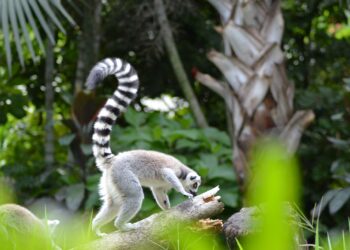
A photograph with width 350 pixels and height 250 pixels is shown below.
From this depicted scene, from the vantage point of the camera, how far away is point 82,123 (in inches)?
247

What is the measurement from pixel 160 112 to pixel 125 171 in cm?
417

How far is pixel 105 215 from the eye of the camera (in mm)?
3279

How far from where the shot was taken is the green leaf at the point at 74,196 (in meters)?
5.73

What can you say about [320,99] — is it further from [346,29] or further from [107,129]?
[107,129]

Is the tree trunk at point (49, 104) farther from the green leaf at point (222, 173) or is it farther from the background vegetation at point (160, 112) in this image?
the green leaf at point (222, 173)

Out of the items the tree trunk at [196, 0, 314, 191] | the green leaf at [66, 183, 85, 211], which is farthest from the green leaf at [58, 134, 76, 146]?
the tree trunk at [196, 0, 314, 191]

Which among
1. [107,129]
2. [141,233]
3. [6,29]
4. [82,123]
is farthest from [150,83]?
[141,233]

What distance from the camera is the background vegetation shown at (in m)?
6.05

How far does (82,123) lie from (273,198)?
225 inches

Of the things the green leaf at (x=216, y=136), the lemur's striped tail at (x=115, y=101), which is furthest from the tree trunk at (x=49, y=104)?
the lemur's striped tail at (x=115, y=101)

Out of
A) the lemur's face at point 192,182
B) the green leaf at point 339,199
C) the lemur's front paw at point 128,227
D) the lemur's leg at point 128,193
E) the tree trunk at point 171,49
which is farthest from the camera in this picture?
the tree trunk at point 171,49

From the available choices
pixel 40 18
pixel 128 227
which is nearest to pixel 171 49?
pixel 40 18

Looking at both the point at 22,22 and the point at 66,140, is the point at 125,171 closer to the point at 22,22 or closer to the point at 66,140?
the point at 22,22

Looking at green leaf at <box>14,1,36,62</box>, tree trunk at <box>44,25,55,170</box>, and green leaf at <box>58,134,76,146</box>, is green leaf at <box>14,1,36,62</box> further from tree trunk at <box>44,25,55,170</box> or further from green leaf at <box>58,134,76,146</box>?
tree trunk at <box>44,25,55,170</box>
